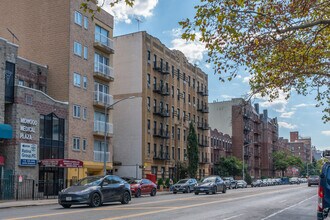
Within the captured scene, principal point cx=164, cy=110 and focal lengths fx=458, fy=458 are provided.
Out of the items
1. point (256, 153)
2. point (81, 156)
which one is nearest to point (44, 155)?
point (81, 156)

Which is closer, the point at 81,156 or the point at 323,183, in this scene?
the point at 323,183

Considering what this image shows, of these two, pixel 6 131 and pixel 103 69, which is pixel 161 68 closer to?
pixel 103 69

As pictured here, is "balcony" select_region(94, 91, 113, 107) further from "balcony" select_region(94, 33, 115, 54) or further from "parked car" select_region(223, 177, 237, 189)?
"parked car" select_region(223, 177, 237, 189)

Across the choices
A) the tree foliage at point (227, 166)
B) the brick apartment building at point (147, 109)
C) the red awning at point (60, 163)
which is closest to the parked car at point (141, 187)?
the red awning at point (60, 163)

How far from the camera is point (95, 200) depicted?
2138cm

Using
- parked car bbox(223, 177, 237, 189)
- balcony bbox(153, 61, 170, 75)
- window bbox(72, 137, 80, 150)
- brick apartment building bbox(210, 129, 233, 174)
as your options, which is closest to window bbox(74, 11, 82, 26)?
window bbox(72, 137, 80, 150)

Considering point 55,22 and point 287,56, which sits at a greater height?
point 55,22

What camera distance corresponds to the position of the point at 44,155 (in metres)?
36.5

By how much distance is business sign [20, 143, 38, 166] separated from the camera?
3369cm

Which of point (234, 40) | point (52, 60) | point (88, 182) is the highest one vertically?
point (52, 60)

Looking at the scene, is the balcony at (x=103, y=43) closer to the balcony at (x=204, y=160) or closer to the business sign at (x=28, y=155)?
the business sign at (x=28, y=155)

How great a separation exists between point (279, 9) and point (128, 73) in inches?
1709

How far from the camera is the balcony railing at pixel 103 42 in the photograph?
45.3m

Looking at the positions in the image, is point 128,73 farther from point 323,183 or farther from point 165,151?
point 323,183
